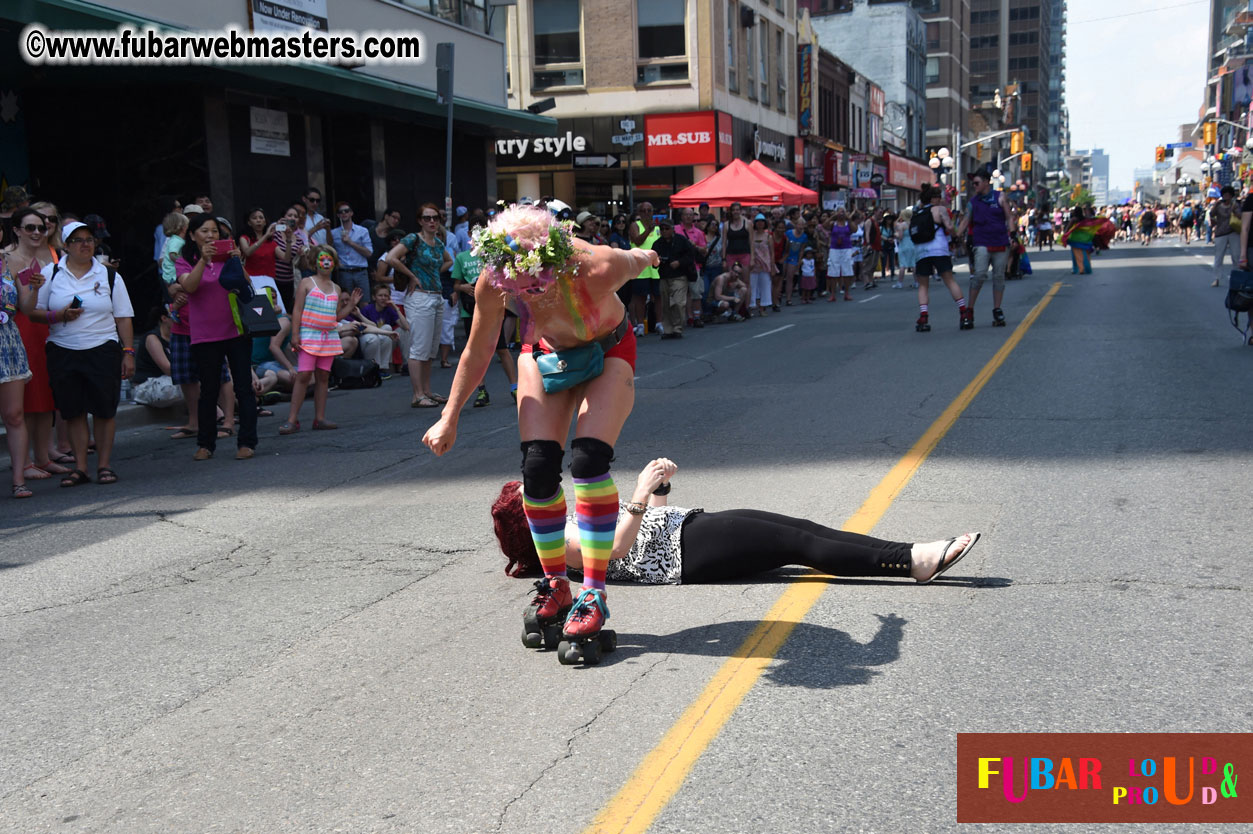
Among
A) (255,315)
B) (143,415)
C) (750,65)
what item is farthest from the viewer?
(750,65)

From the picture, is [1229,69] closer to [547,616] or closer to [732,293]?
[732,293]

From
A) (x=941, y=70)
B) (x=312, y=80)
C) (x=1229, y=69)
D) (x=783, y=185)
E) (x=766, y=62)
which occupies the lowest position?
(x=783, y=185)

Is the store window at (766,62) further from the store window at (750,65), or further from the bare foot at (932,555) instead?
A: the bare foot at (932,555)

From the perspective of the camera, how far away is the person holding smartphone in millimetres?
9102

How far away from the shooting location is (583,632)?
14.8 ft

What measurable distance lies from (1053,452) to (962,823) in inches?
215

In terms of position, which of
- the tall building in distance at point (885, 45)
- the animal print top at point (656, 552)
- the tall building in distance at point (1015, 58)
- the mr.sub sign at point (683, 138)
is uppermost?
the tall building in distance at point (1015, 58)

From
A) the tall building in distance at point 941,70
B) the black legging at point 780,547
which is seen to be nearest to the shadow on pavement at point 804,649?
the black legging at point 780,547

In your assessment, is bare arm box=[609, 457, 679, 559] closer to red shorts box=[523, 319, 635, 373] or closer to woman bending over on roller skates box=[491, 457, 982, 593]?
woman bending over on roller skates box=[491, 457, 982, 593]

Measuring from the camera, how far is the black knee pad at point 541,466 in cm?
459

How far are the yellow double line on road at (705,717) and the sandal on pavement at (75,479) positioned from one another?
599 centimetres

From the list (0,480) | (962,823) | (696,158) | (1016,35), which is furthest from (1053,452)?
(1016,35)

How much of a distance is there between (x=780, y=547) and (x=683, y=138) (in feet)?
112

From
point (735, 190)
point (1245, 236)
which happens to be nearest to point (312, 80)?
point (735, 190)
